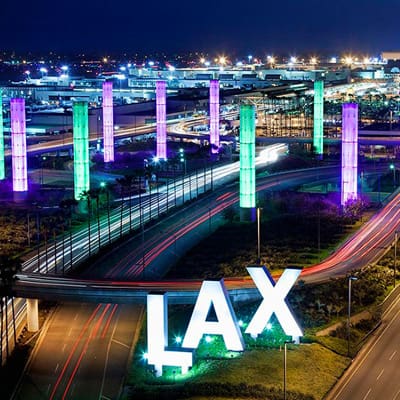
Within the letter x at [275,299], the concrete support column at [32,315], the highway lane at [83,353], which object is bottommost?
the highway lane at [83,353]

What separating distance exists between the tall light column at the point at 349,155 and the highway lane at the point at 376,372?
25874mm

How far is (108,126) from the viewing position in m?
87.8

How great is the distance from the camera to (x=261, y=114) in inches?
5650

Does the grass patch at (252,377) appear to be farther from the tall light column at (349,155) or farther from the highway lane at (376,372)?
the tall light column at (349,155)

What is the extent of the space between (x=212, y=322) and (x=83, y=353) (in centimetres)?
684

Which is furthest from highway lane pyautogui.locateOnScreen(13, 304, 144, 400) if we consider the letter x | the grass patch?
the letter x

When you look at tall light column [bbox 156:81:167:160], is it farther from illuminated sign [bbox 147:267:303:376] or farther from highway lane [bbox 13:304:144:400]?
illuminated sign [bbox 147:267:303:376]

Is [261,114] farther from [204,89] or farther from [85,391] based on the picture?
[85,391]

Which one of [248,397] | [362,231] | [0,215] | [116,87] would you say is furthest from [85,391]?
[116,87]

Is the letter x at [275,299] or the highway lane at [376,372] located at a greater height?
the letter x at [275,299]

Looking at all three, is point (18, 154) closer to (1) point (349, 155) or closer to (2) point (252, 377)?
(1) point (349, 155)

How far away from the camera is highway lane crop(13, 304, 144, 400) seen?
120 feet

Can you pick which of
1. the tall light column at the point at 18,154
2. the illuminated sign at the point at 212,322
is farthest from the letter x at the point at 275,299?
the tall light column at the point at 18,154

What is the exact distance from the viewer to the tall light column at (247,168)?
6525 centimetres
